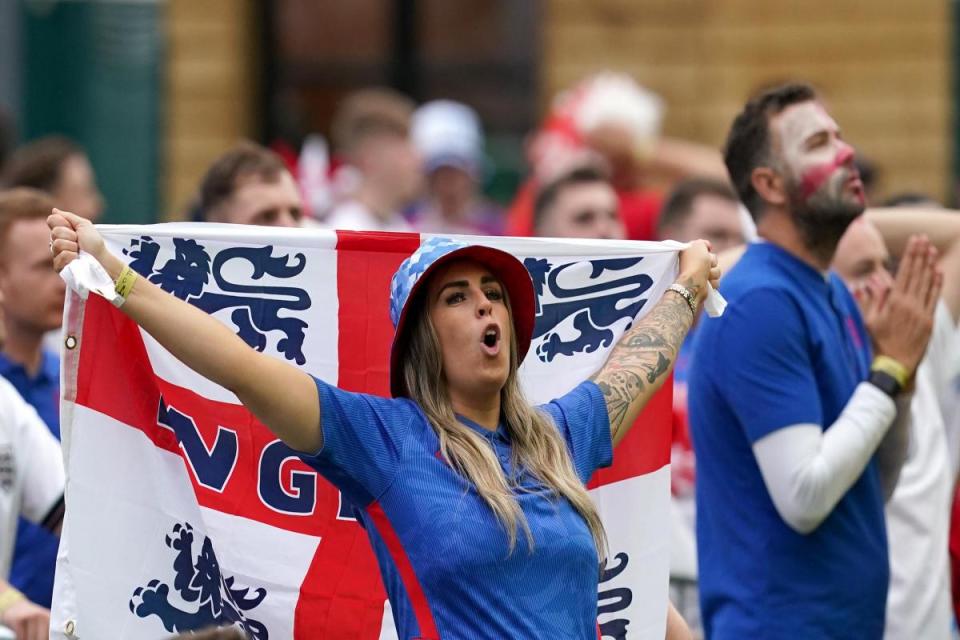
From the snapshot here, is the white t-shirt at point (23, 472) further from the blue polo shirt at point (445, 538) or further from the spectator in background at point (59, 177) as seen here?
the spectator in background at point (59, 177)

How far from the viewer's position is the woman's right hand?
165 inches

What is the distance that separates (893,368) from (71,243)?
2.48m

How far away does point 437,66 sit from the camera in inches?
530

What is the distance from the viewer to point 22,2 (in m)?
13.0

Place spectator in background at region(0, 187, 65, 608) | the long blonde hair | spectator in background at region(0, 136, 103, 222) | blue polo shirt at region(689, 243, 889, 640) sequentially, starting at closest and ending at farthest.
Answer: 1. the long blonde hair
2. blue polo shirt at region(689, 243, 889, 640)
3. spectator in background at region(0, 187, 65, 608)
4. spectator in background at region(0, 136, 103, 222)

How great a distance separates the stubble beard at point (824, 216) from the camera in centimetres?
551

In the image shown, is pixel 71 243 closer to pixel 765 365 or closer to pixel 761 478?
pixel 765 365

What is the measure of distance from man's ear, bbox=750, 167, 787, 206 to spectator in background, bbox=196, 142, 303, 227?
67.7 inches

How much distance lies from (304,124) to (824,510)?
28.9 ft

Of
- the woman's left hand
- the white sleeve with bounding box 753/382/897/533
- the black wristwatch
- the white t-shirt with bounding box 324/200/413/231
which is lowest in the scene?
the white sleeve with bounding box 753/382/897/533

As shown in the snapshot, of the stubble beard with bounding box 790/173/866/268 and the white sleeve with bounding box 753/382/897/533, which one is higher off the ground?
the stubble beard with bounding box 790/173/866/268

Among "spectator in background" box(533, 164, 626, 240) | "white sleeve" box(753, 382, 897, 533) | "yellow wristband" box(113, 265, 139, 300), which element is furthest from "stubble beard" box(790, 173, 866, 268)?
"yellow wristband" box(113, 265, 139, 300)

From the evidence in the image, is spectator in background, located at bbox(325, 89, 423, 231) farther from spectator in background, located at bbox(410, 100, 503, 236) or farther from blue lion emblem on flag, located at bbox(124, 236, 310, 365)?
blue lion emblem on flag, located at bbox(124, 236, 310, 365)

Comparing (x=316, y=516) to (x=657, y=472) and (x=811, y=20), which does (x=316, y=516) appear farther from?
(x=811, y=20)
